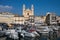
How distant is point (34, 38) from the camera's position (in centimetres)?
1223

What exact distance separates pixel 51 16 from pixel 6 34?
684 inches

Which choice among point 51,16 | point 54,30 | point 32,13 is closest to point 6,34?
point 54,30

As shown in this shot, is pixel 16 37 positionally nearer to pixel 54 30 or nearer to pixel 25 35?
pixel 25 35

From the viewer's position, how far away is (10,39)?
35.8 ft

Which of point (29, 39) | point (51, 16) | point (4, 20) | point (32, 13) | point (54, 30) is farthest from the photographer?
point (32, 13)

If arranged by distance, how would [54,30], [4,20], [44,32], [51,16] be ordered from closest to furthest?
[44,32], [54,30], [51,16], [4,20]

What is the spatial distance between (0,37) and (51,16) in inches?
702

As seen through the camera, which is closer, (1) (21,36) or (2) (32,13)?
(1) (21,36)

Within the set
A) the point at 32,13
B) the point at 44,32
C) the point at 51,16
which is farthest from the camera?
the point at 32,13

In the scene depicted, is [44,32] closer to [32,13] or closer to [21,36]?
[21,36]

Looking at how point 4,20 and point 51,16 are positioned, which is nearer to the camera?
point 51,16

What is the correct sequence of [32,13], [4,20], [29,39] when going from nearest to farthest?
[29,39]
[4,20]
[32,13]

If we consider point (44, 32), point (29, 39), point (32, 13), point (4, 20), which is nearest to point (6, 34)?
point (29, 39)

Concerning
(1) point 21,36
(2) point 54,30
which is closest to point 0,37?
(1) point 21,36
